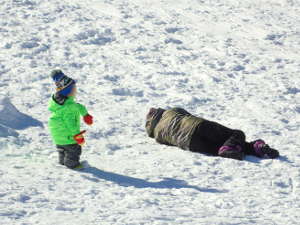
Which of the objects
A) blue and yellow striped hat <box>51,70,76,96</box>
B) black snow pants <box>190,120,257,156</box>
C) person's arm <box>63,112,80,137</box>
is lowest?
black snow pants <box>190,120,257,156</box>

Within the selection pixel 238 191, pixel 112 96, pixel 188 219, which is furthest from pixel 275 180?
pixel 112 96

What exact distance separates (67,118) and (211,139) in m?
1.88

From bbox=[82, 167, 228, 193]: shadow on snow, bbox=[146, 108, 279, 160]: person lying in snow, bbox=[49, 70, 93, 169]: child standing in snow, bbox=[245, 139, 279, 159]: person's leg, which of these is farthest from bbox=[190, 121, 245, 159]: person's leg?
bbox=[49, 70, 93, 169]: child standing in snow

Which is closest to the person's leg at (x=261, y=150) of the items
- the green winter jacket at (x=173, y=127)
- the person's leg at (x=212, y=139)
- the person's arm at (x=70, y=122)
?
the person's leg at (x=212, y=139)

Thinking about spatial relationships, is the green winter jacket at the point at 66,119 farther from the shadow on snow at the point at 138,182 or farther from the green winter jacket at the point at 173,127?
the green winter jacket at the point at 173,127

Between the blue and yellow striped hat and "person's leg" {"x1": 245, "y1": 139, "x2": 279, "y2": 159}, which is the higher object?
the blue and yellow striped hat

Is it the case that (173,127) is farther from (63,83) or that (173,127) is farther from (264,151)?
(63,83)

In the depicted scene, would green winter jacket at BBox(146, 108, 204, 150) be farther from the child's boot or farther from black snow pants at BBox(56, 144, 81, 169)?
black snow pants at BBox(56, 144, 81, 169)

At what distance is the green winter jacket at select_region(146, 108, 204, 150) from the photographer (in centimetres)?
736

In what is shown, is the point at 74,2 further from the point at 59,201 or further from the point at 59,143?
the point at 59,201

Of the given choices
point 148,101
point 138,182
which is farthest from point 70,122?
point 148,101

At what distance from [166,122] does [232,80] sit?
2731mm

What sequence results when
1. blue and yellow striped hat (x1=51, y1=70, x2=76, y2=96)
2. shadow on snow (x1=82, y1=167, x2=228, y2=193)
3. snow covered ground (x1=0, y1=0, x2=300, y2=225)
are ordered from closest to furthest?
snow covered ground (x1=0, y1=0, x2=300, y2=225) → shadow on snow (x1=82, y1=167, x2=228, y2=193) → blue and yellow striped hat (x1=51, y1=70, x2=76, y2=96)

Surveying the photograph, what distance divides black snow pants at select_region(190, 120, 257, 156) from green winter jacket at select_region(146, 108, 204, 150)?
68 mm
